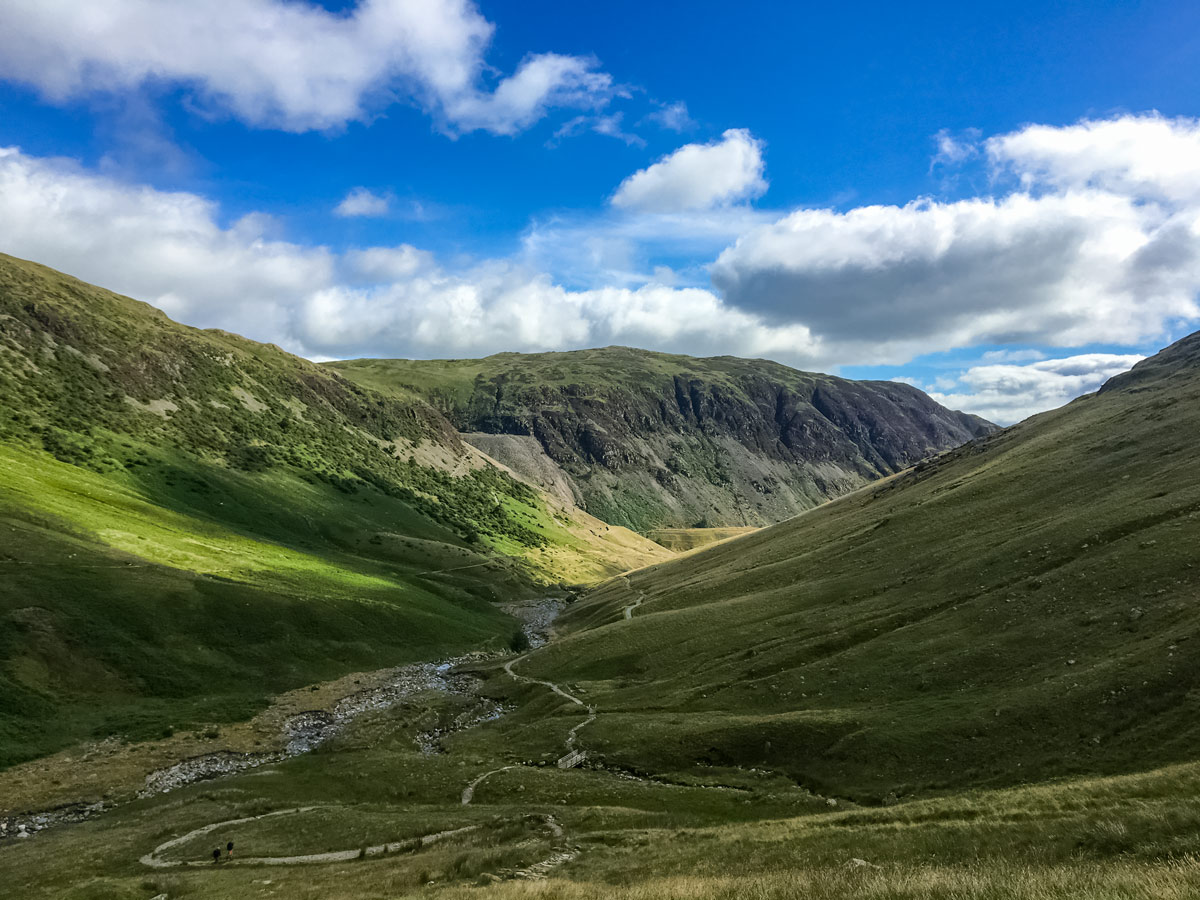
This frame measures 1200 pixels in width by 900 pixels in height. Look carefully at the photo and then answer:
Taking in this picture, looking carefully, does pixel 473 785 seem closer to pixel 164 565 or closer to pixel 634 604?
pixel 634 604

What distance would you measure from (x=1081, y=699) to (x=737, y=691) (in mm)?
30844

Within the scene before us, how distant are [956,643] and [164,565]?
355 ft

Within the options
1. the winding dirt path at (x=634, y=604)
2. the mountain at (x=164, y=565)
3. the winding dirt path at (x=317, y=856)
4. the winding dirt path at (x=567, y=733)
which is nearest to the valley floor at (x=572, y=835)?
the winding dirt path at (x=317, y=856)

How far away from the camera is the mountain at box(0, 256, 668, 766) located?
2827 inches

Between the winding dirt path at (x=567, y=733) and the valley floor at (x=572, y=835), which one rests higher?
the valley floor at (x=572, y=835)

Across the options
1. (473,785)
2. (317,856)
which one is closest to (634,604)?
(473,785)

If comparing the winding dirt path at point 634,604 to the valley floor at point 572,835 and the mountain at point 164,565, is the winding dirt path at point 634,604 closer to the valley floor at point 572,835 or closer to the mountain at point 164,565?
the mountain at point 164,565

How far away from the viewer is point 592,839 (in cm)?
3762

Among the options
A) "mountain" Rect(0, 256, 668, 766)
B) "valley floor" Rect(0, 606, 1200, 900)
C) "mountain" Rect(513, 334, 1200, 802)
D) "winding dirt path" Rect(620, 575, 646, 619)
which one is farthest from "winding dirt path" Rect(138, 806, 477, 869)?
"winding dirt path" Rect(620, 575, 646, 619)

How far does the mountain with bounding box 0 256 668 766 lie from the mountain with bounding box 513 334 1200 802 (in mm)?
38105

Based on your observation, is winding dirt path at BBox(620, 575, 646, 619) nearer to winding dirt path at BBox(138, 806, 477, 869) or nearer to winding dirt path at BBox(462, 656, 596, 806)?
winding dirt path at BBox(462, 656, 596, 806)

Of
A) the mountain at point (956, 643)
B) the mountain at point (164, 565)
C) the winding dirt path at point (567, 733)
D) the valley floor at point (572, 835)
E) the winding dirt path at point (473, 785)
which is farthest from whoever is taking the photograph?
the mountain at point (164, 565)

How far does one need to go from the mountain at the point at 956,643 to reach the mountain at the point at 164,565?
125 ft

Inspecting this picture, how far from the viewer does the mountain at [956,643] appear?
41312mm
